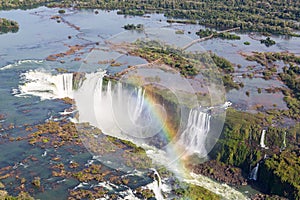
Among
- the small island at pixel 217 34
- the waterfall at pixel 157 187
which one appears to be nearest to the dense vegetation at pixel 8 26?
the small island at pixel 217 34

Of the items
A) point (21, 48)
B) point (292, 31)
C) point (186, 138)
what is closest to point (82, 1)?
point (21, 48)

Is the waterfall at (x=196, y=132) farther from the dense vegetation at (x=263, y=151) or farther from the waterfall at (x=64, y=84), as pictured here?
the waterfall at (x=64, y=84)

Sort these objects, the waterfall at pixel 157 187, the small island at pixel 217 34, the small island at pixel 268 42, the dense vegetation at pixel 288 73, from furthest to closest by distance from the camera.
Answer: the small island at pixel 217 34 < the small island at pixel 268 42 < the dense vegetation at pixel 288 73 < the waterfall at pixel 157 187

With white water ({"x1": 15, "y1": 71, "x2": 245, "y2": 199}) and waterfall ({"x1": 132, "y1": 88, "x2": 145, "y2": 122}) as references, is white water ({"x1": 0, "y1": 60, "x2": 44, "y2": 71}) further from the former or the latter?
waterfall ({"x1": 132, "y1": 88, "x2": 145, "y2": 122})

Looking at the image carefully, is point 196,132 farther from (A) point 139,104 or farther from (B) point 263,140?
(A) point 139,104

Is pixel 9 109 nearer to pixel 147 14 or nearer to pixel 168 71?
Answer: pixel 168 71

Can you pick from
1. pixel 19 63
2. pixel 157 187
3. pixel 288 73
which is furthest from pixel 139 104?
pixel 288 73
